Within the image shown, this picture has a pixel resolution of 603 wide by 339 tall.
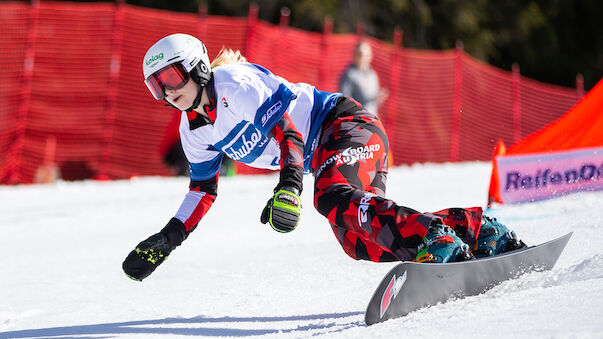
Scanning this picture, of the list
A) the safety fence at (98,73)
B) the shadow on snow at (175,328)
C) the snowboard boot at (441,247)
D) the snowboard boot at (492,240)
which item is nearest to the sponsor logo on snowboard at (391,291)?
the snowboard boot at (441,247)

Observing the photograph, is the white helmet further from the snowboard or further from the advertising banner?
the advertising banner

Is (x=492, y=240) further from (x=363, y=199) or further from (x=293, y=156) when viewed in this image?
(x=293, y=156)

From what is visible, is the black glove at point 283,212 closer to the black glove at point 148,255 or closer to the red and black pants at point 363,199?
the red and black pants at point 363,199

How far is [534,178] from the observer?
19.3ft

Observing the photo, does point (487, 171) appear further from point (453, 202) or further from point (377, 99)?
point (453, 202)

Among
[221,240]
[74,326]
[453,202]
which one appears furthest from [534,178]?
[74,326]

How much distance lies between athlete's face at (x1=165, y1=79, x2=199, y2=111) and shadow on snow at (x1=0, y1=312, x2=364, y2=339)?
3.64 feet

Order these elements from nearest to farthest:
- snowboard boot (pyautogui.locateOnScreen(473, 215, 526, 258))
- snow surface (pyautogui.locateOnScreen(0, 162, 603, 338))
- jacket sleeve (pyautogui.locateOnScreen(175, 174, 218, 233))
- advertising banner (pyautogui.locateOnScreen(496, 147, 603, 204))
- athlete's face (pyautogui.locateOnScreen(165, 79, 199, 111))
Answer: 1. snow surface (pyautogui.locateOnScreen(0, 162, 603, 338))
2. snowboard boot (pyautogui.locateOnScreen(473, 215, 526, 258))
3. athlete's face (pyautogui.locateOnScreen(165, 79, 199, 111))
4. jacket sleeve (pyautogui.locateOnScreen(175, 174, 218, 233))
5. advertising banner (pyautogui.locateOnScreen(496, 147, 603, 204))

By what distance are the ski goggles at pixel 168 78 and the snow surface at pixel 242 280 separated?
1.20 m

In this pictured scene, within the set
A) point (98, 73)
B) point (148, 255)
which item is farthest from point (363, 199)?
point (98, 73)

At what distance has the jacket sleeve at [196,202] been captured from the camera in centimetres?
398

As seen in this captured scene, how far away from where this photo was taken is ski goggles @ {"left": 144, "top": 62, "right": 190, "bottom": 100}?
3561 millimetres

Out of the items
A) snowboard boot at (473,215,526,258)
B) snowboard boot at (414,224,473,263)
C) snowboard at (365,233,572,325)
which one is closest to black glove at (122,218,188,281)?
snowboard at (365,233,572,325)

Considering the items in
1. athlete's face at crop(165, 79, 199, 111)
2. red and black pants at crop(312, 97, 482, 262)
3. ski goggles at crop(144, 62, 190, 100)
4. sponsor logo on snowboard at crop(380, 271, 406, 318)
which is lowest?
sponsor logo on snowboard at crop(380, 271, 406, 318)
